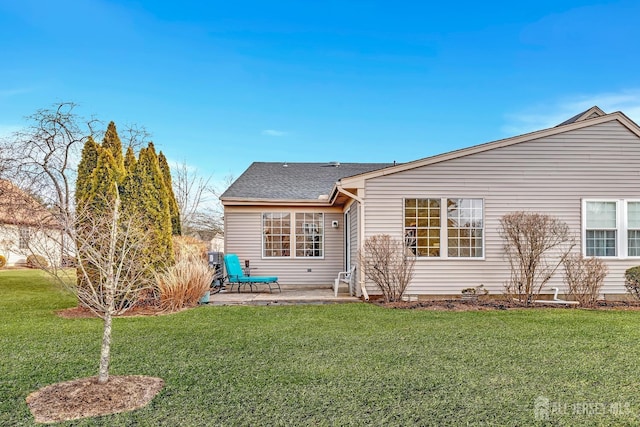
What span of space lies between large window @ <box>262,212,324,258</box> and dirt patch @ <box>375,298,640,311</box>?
4517 millimetres


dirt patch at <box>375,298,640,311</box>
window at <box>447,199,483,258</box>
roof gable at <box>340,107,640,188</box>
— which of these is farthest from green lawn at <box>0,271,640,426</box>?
roof gable at <box>340,107,640,188</box>

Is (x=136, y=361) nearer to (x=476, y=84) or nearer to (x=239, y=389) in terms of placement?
(x=239, y=389)

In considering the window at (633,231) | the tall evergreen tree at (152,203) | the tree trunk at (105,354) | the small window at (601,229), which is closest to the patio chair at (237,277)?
the tall evergreen tree at (152,203)

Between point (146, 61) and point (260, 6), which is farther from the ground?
point (260, 6)

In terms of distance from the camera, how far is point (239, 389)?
3871 mm

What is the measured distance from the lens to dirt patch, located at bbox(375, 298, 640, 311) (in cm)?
866

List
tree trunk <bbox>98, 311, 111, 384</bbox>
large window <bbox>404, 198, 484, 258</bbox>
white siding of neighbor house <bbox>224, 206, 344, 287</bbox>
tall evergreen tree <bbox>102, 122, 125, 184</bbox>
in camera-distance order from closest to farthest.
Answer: tree trunk <bbox>98, 311, 111, 384</bbox>, tall evergreen tree <bbox>102, 122, 125, 184</bbox>, large window <bbox>404, 198, 484, 258</bbox>, white siding of neighbor house <bbox>224, 206, 344, 287</bbox>

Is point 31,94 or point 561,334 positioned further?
point 31,94

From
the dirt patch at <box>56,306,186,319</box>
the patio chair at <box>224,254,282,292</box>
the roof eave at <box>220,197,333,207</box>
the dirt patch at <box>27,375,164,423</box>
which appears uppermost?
the roof eave at <box>220,197,333,207</box>


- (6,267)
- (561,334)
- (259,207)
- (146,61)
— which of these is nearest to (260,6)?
(146,61)

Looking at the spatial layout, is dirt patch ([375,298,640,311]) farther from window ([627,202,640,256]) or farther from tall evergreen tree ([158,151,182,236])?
tall evergreen tree ([158,151,182,236])

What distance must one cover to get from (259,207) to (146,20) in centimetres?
591

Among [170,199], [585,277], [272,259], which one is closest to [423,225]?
[585,277]

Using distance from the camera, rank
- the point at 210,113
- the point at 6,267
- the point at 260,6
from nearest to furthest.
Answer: the point at 260,6
the point at 210,113
the point at 6,267
